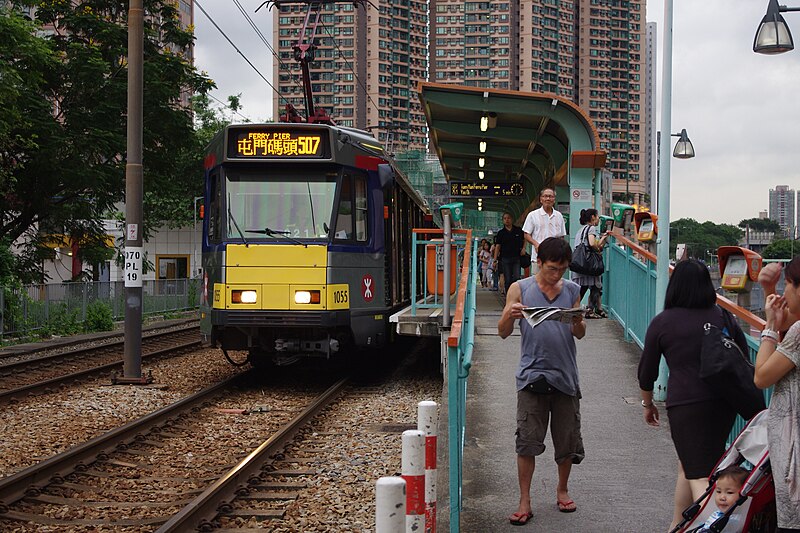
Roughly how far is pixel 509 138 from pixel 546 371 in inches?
622

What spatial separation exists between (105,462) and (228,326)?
3935 millimetres

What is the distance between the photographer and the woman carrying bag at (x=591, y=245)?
13.0 m

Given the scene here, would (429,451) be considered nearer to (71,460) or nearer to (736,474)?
(736,474)

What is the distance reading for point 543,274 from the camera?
5762 mm

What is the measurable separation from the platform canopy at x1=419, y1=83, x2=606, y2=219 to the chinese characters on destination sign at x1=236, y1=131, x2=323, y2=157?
227 inches

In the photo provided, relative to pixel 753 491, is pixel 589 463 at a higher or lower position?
lower

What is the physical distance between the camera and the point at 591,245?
1298 centimetres

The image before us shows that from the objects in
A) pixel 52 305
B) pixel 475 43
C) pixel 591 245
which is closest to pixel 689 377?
pixel 591 245

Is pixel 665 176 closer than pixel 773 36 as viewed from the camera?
Yes

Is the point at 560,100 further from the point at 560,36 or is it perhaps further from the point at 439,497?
the point at 560,36

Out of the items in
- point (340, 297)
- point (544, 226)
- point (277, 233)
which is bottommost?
point (340, 297)

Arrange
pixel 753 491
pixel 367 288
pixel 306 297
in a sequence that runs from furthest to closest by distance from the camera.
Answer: pixel 367 288 < pixel 306 297 < pixel 753 491

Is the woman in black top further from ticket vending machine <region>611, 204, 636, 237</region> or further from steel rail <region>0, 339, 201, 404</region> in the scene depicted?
steel rail <region>0, 339, 201, 404</region>

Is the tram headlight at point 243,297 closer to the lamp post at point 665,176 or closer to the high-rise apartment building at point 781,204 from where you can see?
the lamp post at point 665,176
